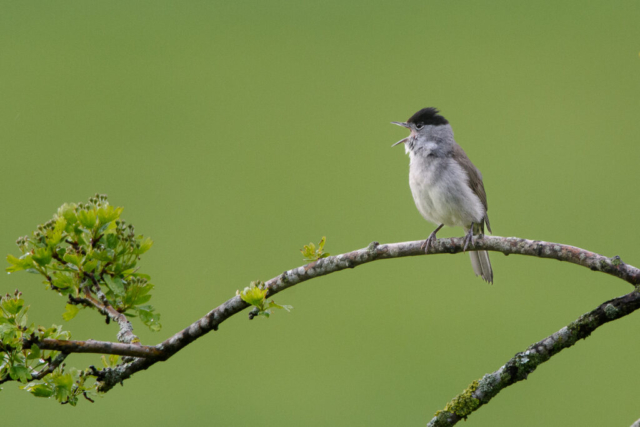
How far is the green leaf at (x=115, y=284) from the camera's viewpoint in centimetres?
180

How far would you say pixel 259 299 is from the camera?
1.70 metres

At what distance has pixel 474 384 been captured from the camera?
5.13ft

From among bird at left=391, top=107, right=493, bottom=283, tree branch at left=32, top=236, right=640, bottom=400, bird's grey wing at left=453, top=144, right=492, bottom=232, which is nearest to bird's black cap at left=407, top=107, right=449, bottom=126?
bird at left=391, top=107, right=493, bottom=283

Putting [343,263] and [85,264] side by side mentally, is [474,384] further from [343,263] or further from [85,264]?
[85,264]

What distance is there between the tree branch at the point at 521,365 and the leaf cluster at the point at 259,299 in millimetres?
506

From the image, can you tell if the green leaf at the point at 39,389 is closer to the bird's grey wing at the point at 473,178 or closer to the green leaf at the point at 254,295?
the green leaf at the point at 254,295

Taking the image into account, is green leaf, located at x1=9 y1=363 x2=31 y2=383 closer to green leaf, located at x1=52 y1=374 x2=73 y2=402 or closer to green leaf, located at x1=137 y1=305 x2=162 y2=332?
green leaf, located at x1=52 y1=374 x2=73 y2=402

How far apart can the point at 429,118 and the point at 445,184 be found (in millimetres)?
508

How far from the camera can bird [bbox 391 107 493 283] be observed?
3018mm

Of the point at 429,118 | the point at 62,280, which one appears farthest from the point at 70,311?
the point at 429,118

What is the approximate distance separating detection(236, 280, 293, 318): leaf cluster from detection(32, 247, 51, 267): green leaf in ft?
1.73

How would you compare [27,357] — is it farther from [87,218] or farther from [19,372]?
[87,218]

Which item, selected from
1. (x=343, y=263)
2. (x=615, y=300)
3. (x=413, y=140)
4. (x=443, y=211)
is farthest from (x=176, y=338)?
(x=413, y=140)

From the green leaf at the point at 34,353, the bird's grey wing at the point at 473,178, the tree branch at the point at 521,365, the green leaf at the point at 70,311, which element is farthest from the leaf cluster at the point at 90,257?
the bird's grey wing at the point at 473,178
